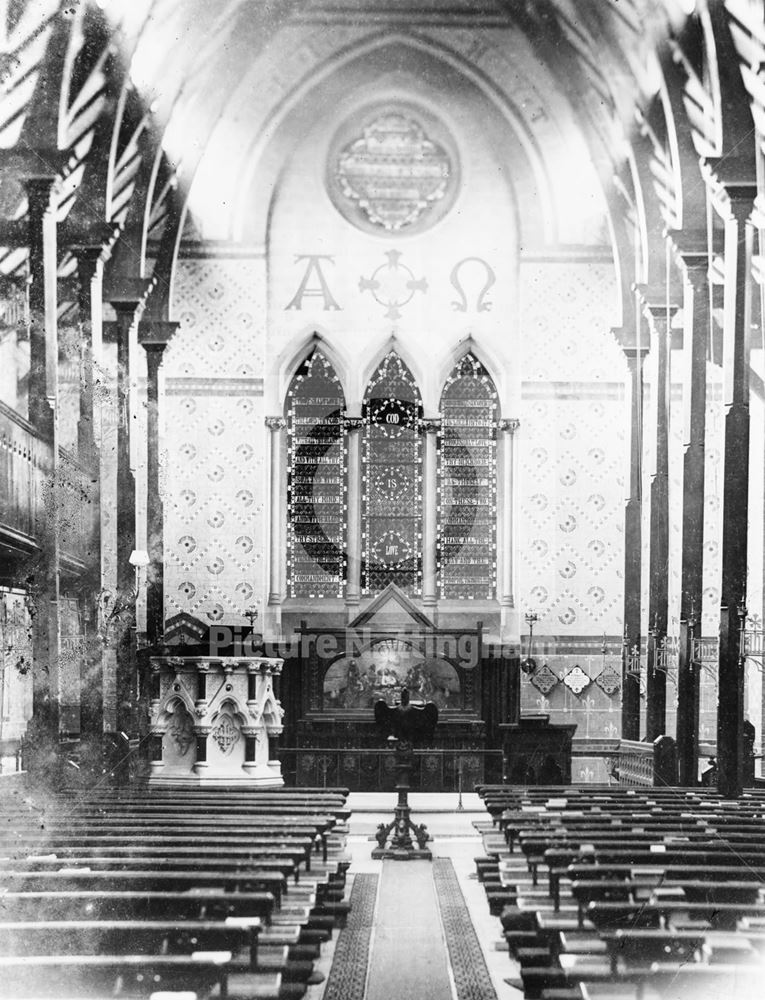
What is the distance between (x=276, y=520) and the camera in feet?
51.0

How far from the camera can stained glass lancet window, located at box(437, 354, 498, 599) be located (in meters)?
16.1

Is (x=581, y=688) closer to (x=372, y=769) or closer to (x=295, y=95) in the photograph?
(x=372, y=769)

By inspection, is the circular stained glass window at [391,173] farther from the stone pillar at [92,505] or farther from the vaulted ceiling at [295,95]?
the stone pillar at [92,505]

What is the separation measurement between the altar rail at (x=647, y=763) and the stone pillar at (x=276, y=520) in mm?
4921

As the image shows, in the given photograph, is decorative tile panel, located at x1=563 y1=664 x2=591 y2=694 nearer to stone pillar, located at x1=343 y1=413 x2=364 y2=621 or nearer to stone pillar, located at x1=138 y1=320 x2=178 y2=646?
stone pillar, located at x1=343 y1=413 x2=364 y2=621

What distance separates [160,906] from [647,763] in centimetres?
847

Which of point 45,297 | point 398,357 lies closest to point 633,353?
point 398,357

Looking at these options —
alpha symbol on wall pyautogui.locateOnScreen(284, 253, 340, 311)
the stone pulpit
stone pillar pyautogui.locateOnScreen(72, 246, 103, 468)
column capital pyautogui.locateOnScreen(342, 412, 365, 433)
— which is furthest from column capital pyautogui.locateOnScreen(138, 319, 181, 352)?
the stone pulpit

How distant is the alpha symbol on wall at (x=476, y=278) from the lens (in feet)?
53.3

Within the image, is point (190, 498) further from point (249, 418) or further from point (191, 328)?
point (191, 328)

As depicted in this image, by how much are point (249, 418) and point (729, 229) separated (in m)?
7.34

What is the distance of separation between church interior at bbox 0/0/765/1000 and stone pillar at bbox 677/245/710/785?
4cm

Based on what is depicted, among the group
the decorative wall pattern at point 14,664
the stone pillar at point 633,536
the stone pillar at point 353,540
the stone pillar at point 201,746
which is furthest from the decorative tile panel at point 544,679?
the decorative wall pattern at point 14,664

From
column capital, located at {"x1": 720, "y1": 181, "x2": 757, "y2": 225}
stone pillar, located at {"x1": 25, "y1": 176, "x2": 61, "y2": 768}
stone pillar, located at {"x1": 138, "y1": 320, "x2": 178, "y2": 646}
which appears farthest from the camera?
stone pillar, located at {"x1": 138, "y1": 320, "x2": 178, "y2": 646}
